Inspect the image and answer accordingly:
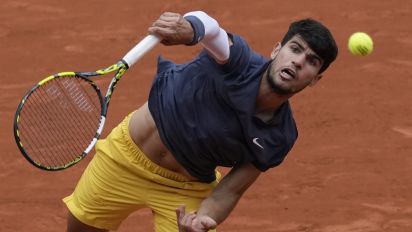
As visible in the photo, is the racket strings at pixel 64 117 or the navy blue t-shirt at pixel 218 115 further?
the racket strings at pixel 64 117

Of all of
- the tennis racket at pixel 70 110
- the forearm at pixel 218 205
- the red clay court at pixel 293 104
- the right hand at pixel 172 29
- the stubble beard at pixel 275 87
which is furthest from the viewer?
the red clay court at pixel 293 104

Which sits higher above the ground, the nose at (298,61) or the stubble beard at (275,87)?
the nose at (298,61)

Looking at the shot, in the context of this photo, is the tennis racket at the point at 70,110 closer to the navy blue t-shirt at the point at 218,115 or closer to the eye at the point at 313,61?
the navy blue t-shirt at the point at 218,115

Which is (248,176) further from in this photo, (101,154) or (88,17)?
(88,17)

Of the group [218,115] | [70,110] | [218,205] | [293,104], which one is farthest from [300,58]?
[293,104]

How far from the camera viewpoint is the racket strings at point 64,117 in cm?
629

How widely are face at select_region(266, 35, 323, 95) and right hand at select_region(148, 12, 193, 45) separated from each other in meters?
0.65

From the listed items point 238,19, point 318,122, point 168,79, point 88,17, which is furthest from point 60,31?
point 168,79

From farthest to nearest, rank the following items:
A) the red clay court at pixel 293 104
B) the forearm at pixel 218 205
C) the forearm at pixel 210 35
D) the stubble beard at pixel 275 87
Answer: the red clay court at pixel 293 104 < the forearm at pixel 218 205 < the stubble beard at pixel 275 87 < the forearm at pixel 210 35

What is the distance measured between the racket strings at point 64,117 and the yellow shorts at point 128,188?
165 mm

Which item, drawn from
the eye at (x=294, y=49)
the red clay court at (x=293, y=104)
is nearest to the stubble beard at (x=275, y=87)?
the eye at (x=294, y=49)

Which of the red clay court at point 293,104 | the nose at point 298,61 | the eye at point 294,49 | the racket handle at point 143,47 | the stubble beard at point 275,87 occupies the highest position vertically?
the racket handle at point 143,47

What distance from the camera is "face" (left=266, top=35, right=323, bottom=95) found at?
5811 mm

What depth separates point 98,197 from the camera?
6594mm
